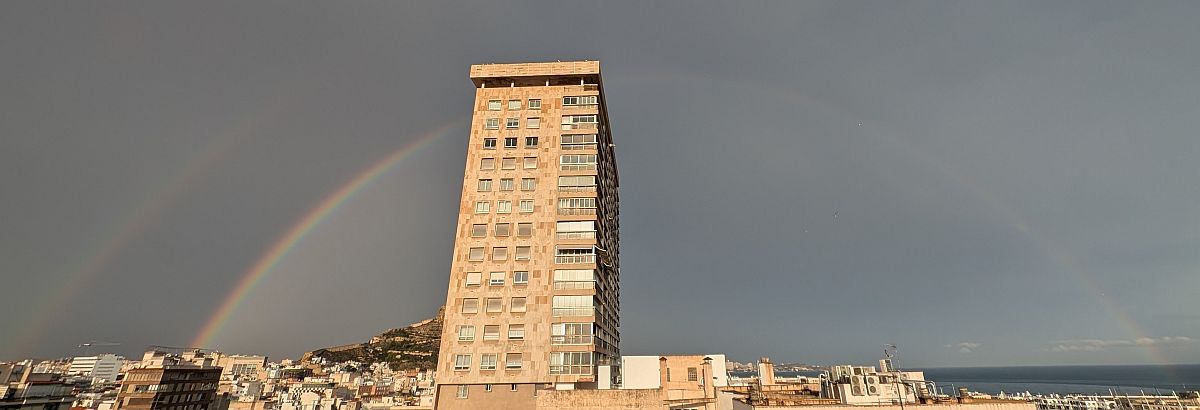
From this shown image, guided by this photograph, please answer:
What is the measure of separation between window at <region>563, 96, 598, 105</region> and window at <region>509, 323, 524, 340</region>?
2333 centimetres

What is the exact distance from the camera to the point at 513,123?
2085 inches

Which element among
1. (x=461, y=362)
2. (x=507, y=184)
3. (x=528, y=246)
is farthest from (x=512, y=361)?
(x=507, y=184)

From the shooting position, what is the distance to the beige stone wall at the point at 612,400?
115ft

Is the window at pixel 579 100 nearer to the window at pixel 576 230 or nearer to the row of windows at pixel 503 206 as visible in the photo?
the row of windows at pixel 503 206

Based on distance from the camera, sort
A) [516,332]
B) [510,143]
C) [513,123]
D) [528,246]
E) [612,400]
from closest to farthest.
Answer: [612,400] < [516,332] < [528,246] < [510,143] < [513,123]

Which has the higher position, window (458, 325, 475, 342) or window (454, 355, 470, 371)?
window (458, 325, 475, 342)

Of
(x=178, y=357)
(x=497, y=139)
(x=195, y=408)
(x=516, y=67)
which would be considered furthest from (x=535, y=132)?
(x=178, y=357)

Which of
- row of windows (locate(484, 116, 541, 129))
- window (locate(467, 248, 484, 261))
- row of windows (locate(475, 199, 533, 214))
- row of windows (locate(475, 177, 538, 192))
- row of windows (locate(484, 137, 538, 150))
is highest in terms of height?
row of windows (locate(484, 116, 541, 129))

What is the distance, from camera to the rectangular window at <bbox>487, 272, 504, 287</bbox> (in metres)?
46.0

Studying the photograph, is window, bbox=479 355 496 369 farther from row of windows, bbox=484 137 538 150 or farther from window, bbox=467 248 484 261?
row of windows, bbox=484 137 538 150

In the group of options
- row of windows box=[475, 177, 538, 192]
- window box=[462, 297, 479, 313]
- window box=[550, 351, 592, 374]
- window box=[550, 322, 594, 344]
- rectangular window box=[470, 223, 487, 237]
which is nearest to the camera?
window box=[550, 351, 592, 374]

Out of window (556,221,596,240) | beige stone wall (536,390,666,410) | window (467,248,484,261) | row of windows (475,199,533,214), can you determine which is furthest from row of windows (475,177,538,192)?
beige stone wall (536,390,666,410)

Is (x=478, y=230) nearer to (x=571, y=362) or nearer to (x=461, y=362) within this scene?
(x=461, y=362)

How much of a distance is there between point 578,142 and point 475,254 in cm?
1488
